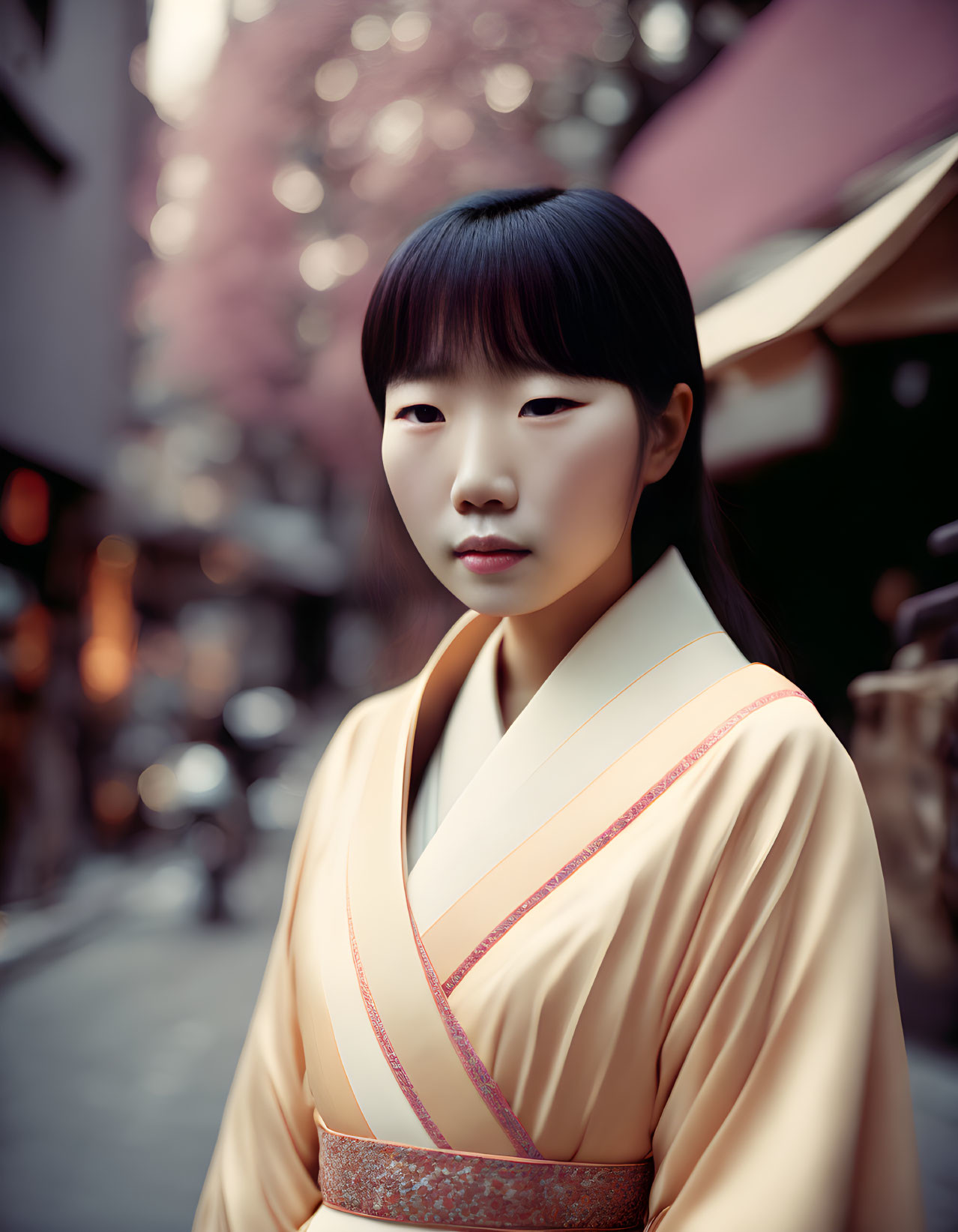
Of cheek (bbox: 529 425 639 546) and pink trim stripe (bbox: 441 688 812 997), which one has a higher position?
cheek (bbox: 529 425 639 546)

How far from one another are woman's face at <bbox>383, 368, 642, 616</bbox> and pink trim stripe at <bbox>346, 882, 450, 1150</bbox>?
0.46 meters

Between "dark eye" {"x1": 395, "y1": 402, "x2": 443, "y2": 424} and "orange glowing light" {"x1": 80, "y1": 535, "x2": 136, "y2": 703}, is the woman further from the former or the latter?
"orange glowing light" {"x1": 80, "y1": 535, "x2": 136, "y2": 703}

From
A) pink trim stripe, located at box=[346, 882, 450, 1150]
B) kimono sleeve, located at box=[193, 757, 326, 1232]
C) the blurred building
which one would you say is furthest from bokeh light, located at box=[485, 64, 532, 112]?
pink trim stripe, located at box=[346, 882, 450, 1150]

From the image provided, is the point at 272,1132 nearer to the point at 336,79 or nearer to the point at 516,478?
the point at 516,478

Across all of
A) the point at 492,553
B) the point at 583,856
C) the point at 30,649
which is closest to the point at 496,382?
the point at 492,553

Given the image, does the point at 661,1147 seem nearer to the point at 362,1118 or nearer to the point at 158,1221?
the point at 362,1118

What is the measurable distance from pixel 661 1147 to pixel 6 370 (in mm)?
4185

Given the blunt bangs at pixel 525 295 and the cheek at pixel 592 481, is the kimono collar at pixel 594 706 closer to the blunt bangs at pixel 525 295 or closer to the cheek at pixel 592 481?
the cheek at pixel 592 481

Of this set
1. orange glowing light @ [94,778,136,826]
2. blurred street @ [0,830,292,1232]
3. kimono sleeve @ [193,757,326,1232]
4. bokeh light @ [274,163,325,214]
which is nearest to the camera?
kimono sleeve @ [193,757,326,1232]

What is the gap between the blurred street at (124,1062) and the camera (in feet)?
8.41

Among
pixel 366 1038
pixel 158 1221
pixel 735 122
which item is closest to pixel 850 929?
pixel 366 1038

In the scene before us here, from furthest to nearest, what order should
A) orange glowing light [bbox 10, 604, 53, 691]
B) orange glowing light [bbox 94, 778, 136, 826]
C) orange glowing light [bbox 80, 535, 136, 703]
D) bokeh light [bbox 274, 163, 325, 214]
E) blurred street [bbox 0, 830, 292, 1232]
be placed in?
1. orange glowing light [bbox 80, 535, 136, 703]
2. orange glowing light [bbox 94, 778, 136, 826]
3. orange glowing light [bbox 10, 604, 53, 691]
4. bokeh light [bbox 274, 163, 325, 214]
5. blurred street [bbox 0, 830, 292, 1232]

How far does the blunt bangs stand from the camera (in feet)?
3.10

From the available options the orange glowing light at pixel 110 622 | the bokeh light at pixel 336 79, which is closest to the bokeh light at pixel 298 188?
the bokeh light at pixel 336 79
